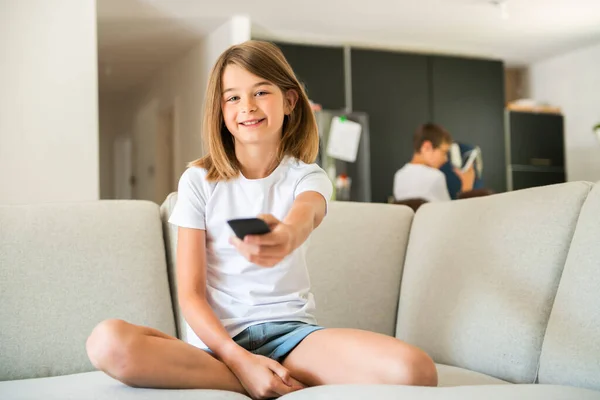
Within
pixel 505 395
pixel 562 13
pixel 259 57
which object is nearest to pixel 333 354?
pixel 505 395

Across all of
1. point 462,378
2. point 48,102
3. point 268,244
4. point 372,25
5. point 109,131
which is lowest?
point 462,378

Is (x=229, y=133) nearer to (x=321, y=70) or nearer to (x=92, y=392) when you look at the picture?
(x=92, y=392)

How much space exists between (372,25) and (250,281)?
474 centimetres

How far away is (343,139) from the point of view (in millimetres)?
6043

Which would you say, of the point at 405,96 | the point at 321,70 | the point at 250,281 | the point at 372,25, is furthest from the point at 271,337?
the point at 405,96

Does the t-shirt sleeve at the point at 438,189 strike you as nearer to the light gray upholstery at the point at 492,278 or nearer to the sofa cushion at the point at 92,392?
the light gray upholstery at the point at 492,278

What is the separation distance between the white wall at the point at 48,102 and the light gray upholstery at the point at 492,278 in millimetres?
3013

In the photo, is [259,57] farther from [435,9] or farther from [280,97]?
[435,9]

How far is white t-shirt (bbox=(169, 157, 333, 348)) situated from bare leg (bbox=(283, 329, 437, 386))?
117mm

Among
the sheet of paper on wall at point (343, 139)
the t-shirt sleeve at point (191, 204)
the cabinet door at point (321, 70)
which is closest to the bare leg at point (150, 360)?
the t-shirt sleeve at point (191, 204)

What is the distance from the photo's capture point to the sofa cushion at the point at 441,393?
1.15 m

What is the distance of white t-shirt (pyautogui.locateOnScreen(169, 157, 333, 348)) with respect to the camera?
147cm

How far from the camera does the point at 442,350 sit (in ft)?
5.80

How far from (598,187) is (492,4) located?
4.17 metres
